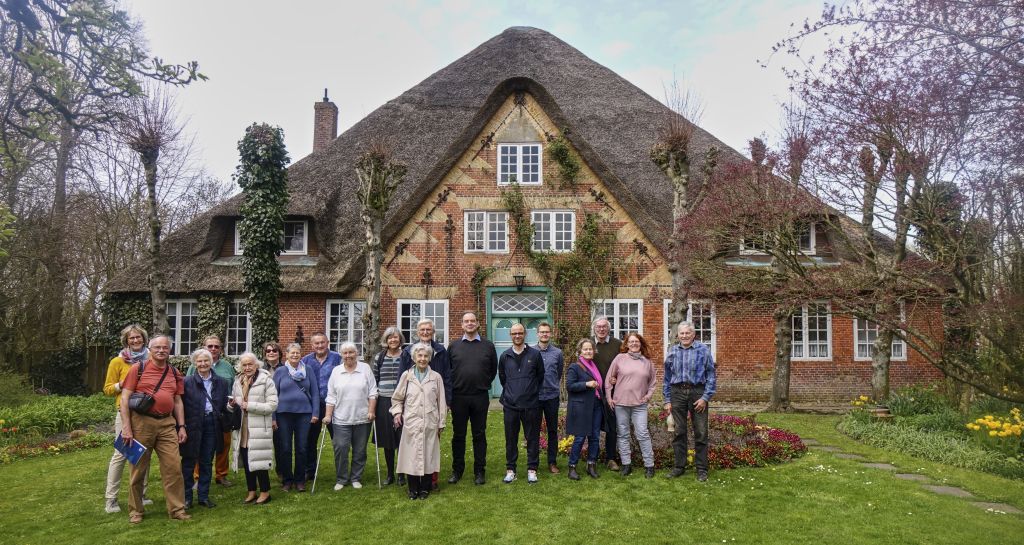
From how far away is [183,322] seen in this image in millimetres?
15953

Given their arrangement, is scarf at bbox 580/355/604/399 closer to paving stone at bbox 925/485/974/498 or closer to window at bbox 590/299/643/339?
paving stone at bbox 925/485/974/498

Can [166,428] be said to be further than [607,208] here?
No

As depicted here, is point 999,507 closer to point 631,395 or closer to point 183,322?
point 631,395

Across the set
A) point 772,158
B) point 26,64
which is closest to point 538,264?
point 772,158

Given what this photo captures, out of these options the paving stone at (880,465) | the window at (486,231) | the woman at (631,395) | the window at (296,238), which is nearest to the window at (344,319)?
the window at (296,238)

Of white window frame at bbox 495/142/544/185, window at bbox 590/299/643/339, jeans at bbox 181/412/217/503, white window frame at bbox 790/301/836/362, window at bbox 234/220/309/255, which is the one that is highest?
white window frame at bbox 495/142/544/185

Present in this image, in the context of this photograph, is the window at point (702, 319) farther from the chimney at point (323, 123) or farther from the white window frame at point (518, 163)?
the chimney at point (323, 123)

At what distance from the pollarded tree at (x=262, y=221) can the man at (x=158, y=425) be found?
851cm

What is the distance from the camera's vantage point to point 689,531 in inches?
219

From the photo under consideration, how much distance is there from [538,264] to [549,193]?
5.81 feet

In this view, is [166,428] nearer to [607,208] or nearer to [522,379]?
[522,379]

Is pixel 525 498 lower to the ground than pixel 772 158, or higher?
lower

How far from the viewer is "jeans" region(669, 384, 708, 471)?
7.19 meters

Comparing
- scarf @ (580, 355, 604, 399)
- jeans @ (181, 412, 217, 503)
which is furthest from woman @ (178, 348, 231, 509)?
scarf @ (580, 355, 604, 399)
